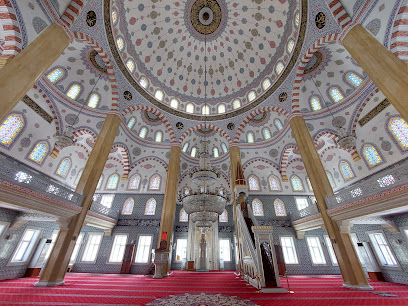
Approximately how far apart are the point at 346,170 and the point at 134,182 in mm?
14147

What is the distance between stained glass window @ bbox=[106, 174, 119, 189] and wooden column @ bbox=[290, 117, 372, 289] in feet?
40.8

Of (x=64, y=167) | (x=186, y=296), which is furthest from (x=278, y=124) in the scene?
(x=64, y=167)

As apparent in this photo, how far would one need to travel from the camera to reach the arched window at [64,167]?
1048 cm

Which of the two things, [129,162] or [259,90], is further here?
[129,162]

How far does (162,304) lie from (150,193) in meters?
10.7

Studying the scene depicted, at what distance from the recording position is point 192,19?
1108 centimetres

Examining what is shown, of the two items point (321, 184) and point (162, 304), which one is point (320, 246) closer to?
point (321, 184)

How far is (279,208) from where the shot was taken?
43.4 ft

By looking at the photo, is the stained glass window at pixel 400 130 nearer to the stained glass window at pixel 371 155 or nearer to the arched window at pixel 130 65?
the stained glass window at pixel 371 155

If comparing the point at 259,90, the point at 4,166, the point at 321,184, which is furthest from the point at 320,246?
the point at 4,166

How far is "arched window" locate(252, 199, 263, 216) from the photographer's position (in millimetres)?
13156

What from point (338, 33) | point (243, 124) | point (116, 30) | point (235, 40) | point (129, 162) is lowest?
point (129, 162)

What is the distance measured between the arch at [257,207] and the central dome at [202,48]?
268 inches

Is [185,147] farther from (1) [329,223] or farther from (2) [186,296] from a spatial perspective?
(2) [186,296]
